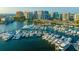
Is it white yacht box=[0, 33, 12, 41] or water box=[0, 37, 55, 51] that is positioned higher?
white yacht box=[0, 33, 12, 41]

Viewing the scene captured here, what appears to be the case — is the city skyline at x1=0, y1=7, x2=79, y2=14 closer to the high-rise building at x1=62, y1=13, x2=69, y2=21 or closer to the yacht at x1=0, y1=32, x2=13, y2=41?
the high-rise building at x1=62, y1=13, x2=69, y2=21

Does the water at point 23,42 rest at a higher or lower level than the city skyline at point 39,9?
lower

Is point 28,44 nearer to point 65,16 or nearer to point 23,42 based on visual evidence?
point 23,42

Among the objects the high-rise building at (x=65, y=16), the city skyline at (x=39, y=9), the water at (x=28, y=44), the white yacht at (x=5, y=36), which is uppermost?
the city skyline at (x=39, y=9)

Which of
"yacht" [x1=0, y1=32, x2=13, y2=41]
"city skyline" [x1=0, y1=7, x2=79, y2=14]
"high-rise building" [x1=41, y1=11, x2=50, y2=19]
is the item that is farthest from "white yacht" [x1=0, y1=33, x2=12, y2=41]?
"high-rise building" [x1=41, y1=11, x2=50, y2=19]

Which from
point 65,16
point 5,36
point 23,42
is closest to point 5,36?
point 5,36

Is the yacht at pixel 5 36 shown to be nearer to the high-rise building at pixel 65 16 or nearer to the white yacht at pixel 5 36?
the white yacht at pixel 5 36

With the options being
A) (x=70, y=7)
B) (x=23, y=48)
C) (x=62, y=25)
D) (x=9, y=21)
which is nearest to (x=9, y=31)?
(x=9, y=21)

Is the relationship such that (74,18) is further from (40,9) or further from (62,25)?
(40,9)

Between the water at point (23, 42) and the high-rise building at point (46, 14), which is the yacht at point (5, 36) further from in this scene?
the high-rise building at point (46, 14)

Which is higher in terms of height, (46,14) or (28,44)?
(46,14)

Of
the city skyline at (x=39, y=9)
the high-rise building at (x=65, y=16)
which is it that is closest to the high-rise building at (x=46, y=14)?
the city skyline at (x=39, y=9)
